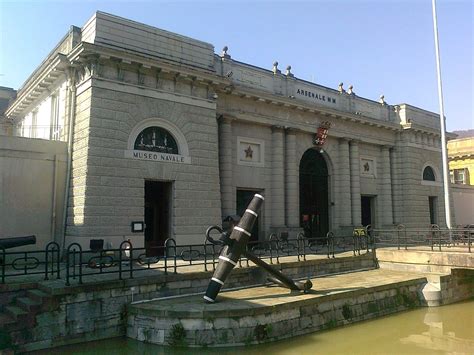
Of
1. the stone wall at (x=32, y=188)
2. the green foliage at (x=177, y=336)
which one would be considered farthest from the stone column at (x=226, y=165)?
the green foliage at (x=177, y=336)

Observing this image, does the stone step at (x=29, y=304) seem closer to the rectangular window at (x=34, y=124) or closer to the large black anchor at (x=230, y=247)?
the large black anchor at (x=230, y=247)

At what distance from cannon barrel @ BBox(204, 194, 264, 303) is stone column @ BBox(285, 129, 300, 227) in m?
11.3

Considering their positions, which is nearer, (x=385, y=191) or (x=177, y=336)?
(x=177, y=336)

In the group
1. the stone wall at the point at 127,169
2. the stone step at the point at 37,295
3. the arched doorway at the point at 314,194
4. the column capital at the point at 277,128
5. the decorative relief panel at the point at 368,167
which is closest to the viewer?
the stone step at the point at 37,295

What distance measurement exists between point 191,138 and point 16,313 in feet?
32.5

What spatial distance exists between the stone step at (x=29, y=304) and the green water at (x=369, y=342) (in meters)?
0.95

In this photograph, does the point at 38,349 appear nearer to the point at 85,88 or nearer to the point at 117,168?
the point at 117,168

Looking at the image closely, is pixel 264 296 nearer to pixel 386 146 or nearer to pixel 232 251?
pixel 232 251

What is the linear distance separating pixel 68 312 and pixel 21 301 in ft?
3.68

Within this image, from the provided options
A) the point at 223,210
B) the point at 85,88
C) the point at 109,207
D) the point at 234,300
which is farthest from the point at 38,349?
the point at 223,210

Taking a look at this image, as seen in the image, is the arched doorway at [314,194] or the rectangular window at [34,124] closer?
the rectangular window at [34,124]

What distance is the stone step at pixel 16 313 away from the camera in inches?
373

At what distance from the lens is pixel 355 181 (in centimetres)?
2572

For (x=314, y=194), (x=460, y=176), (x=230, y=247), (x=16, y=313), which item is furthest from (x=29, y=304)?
(x=460, y=176)
